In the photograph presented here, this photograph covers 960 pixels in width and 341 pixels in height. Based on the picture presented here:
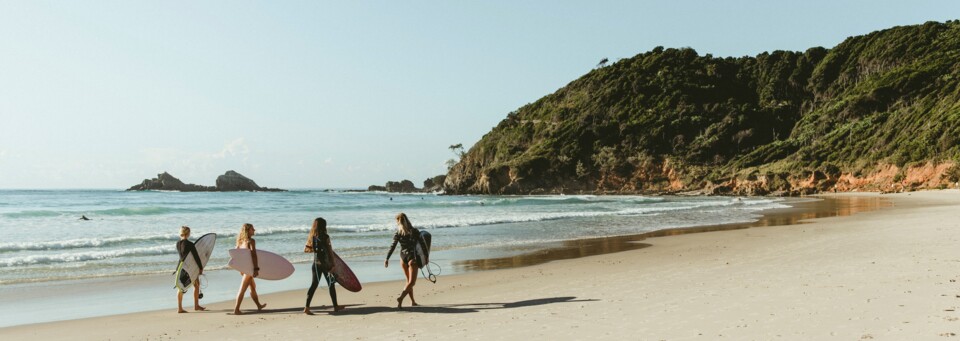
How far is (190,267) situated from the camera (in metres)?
10.0

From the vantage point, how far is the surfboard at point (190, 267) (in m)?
9.71

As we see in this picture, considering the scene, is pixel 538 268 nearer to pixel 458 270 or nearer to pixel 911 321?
pixel 458 270

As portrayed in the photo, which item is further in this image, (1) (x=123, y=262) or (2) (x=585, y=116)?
(2) (x=585, y=116)

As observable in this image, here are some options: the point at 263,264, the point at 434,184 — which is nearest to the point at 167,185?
the point at 434,184

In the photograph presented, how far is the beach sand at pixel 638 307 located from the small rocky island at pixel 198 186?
508 feet

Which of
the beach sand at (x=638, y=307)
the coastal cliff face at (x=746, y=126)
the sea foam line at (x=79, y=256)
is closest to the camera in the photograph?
the beach sand at (x=638, y=307)

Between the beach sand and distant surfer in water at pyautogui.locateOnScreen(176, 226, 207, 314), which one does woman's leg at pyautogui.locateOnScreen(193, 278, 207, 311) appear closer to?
distant surfer in water at pyautogui.locateOnScreen(176, 226, 207, 314)

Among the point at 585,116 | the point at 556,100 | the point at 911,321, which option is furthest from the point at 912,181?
the point at 556,100

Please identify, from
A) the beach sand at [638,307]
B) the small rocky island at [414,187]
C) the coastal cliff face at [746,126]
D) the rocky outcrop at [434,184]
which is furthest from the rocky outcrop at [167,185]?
the beach sand at [638,307]

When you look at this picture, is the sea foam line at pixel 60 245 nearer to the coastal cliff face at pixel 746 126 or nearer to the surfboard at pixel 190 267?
the surfboard at pixel 190 267

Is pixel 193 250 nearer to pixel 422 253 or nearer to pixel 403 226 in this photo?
pixel 403 226

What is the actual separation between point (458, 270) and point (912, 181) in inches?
2573

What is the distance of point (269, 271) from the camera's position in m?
10.5

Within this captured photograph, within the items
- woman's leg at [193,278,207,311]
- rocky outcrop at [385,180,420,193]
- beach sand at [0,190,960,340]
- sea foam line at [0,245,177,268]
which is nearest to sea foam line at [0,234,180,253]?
sea foam line at [0,245,177,268]
